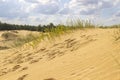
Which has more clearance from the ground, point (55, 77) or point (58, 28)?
point (58, 28)

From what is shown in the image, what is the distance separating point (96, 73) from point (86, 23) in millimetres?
4089

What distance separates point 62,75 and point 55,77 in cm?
11

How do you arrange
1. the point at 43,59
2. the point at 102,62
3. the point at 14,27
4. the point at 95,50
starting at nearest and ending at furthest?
the point at 102,62
the point at 95,50
the point at 43,59
the point at 14,27

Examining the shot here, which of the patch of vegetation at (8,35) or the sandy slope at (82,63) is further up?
the sandy slope at (82,63)

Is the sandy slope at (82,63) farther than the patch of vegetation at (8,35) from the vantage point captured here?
No

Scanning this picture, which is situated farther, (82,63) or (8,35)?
(8,35)

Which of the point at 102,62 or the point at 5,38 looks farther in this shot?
the point at 5,38

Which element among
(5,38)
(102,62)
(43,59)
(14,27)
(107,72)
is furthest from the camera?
(14,27)

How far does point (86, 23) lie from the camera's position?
8219mm

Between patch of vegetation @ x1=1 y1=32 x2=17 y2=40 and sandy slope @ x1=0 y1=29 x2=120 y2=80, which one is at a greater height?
sandy slope @ x1=0 y1=29 x2=120 y2=80

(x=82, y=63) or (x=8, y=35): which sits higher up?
(x=82, y=63)

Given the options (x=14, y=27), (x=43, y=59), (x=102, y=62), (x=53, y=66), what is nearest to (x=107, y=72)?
(x=102, y=62)

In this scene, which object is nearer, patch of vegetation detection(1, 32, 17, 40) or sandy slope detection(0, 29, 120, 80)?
sandy slope detection(0, 29, 120, 80)

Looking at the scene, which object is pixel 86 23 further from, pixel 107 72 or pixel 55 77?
pixel 107 72
